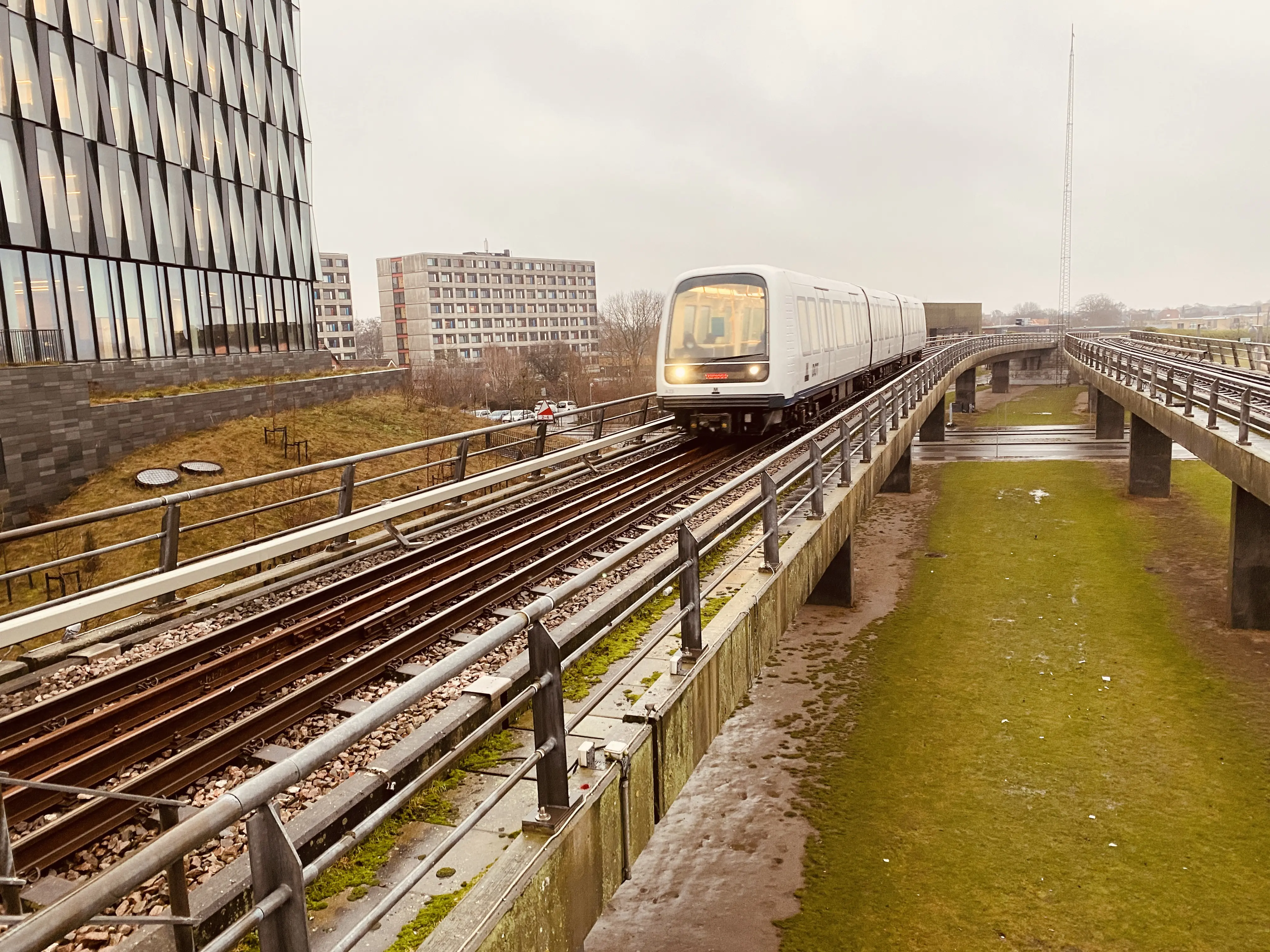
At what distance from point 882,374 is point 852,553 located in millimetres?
11852

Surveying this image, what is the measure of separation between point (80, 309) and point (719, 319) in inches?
829

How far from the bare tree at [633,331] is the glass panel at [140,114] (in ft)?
180

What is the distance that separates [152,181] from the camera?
1245 inches

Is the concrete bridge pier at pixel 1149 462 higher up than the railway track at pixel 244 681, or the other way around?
the railway track at pixel 244 681

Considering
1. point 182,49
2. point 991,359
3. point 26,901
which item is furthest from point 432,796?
point 991,359

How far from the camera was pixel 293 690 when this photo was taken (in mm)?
6484

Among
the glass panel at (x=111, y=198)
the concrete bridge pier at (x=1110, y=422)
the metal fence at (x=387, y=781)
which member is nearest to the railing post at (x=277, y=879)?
the metal fence at (x=387, y=781)

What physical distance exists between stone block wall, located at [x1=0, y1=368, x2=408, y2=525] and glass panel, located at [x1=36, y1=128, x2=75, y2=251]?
5219mm

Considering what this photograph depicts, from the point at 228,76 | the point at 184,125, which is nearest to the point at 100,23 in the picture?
the point at 184,125

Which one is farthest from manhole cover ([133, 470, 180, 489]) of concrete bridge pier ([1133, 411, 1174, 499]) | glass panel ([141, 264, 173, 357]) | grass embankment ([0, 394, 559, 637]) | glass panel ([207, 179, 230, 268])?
concrete bridge pier ([1133, 411, 1174, 499])

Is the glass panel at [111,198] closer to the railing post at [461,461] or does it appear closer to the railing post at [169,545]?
the railing post at [461,461]

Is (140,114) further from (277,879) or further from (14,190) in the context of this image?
(277,879)

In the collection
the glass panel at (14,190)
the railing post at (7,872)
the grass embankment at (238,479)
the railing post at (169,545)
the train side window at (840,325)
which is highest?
the glass panel at (14,190)

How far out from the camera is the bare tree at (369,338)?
119000 mm
